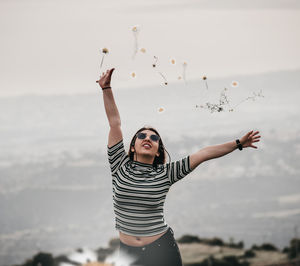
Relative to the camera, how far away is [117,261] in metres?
5.48

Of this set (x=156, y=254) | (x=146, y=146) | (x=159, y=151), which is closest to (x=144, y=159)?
(x=146, y=146)

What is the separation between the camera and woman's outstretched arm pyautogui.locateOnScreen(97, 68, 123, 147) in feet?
18.9

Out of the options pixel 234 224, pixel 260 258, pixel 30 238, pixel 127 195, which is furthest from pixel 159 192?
pixel 234 224

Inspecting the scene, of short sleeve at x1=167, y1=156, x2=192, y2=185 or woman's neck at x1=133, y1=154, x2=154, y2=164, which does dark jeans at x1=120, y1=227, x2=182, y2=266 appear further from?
woman's neck at x1=133, y1=154, x2=154, y2=164

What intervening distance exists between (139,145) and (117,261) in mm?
1090

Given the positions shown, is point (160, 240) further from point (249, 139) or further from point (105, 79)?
point (105, 79)

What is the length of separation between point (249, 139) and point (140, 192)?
1.15 meters

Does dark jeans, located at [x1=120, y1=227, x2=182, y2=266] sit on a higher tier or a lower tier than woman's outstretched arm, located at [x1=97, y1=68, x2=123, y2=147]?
lower

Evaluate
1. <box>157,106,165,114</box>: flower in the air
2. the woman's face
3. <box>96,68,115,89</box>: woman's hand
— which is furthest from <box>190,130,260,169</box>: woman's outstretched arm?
<box>96,68,115,89</box>: woman's hand

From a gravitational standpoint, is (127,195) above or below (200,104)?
below

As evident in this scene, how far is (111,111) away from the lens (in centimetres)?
581

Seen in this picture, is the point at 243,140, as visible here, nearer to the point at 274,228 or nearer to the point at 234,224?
the point at 274,228

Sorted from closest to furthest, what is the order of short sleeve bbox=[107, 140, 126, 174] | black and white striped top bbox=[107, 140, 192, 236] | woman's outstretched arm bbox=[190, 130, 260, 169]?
black and white striped top bbox=[107, 140, 192, 236] < woman's outstretched arm bbox=[190, 130, 260, 169] < short sleeve bbox=[107, 140, 126, 174]

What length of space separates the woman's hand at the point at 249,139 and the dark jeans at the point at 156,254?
43.8 inches
